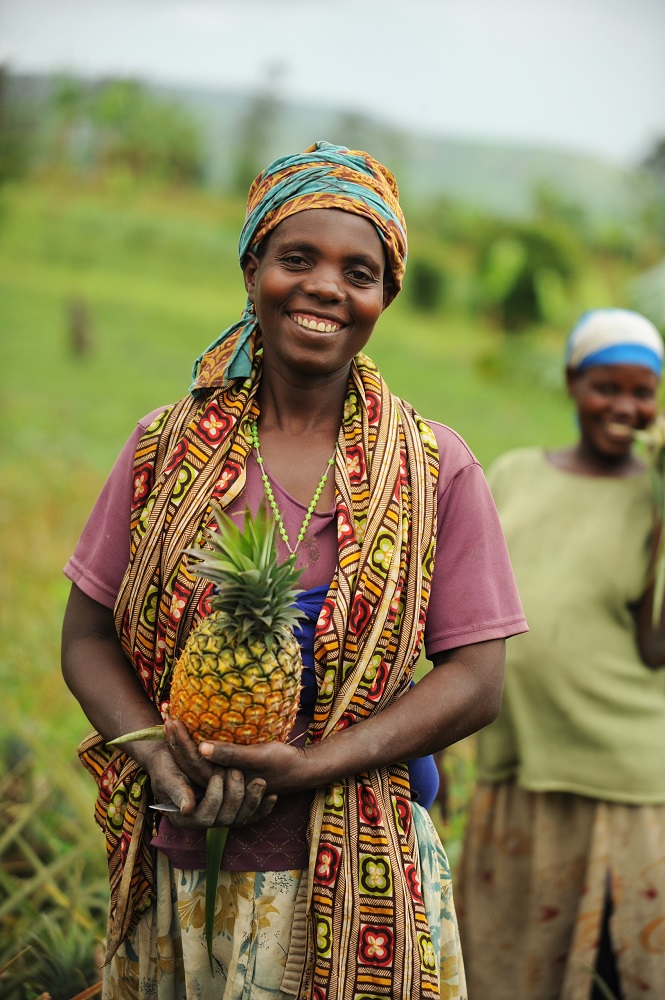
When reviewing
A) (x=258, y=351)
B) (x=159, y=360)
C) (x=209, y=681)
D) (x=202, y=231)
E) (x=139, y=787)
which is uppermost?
(x=202, y=231)

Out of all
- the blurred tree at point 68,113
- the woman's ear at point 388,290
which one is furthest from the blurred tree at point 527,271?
the woman's ear at point 388,290

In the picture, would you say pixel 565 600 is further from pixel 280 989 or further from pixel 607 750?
pixel 280 989

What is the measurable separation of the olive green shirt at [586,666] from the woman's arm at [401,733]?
1.52 m

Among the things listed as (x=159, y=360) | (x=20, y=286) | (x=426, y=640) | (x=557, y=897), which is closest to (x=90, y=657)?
(x=426, y=640)

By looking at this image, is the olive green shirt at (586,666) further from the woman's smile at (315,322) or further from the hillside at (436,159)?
the hillside at (436,159)

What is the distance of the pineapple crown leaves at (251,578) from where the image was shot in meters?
1.99

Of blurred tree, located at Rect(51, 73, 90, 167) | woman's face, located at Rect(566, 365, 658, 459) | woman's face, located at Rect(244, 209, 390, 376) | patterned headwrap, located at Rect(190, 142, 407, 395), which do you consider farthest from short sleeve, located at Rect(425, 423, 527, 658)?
blurred tree, located at Rect(51, 73, 90, 167)

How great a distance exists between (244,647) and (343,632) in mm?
244

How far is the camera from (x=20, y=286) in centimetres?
990

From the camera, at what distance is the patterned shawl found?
2184 millimetres

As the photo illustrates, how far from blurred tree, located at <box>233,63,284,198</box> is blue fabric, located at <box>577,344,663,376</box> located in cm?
773

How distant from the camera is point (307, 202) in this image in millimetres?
2270

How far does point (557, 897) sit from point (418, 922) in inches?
71.2

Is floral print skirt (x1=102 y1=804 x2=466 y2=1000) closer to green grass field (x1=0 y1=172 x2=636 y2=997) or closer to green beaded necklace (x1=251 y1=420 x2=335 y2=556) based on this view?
green beaded necklace (x1=251 y1=420 x2=335 y2=556)
